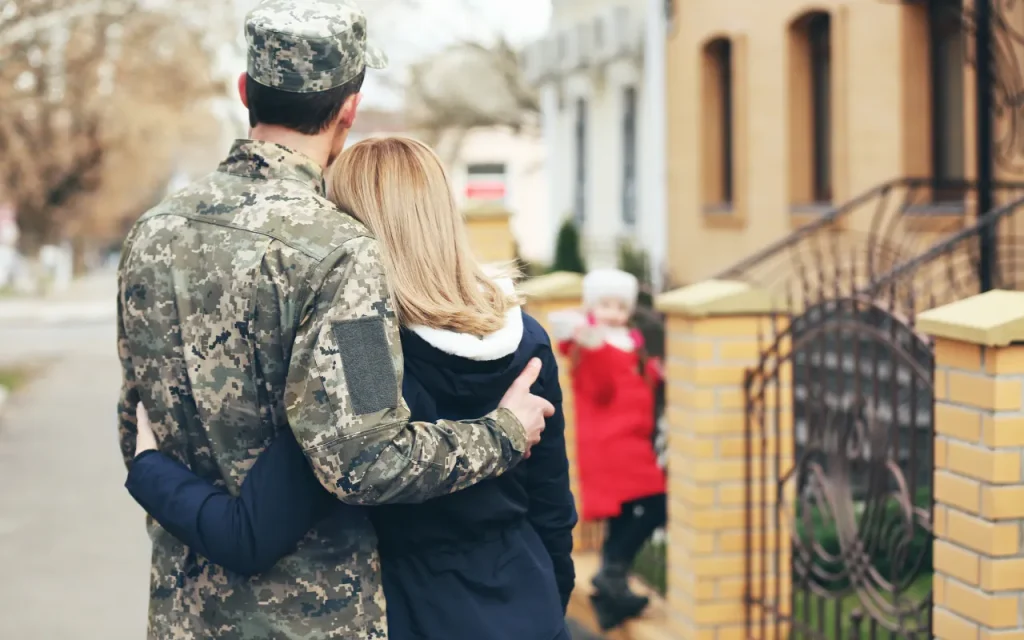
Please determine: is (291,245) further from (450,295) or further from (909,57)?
(909,57)

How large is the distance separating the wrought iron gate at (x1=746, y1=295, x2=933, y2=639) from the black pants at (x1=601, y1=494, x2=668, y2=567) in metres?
0.71

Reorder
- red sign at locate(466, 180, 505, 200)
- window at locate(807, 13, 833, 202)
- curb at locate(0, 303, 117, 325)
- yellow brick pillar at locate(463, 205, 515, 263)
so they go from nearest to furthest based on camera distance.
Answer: yellow brick pillar at locate(463, 205, 515, 263) → window at locate(807, 13, 833, 202) → curb at locate(0, 303, 117, 325) → red sign at locate(466, 180, 505, 200)

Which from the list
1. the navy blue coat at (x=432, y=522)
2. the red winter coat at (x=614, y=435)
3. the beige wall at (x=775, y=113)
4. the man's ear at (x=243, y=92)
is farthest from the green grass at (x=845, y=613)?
the beige wall at (x=775, y=113)

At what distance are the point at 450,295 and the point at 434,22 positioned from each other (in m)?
27.1

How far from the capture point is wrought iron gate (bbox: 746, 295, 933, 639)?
4469mm

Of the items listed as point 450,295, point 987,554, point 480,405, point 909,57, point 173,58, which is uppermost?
point 173,58

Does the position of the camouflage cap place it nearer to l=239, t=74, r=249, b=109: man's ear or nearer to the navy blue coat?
l=239, t=74, r=249, b=109: man's ear

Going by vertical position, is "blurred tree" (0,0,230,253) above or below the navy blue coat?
above

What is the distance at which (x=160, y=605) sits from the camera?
270cm

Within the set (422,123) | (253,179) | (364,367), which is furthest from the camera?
(422,123)

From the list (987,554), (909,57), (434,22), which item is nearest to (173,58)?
(434,22)

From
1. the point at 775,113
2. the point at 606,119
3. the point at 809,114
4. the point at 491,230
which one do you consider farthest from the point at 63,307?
the point at 491,230

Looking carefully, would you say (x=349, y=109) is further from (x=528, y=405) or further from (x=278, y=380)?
(x=528, y=405)

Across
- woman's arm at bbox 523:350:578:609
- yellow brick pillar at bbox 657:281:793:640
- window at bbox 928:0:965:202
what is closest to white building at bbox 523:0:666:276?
window at bbox 928:0:965:202
